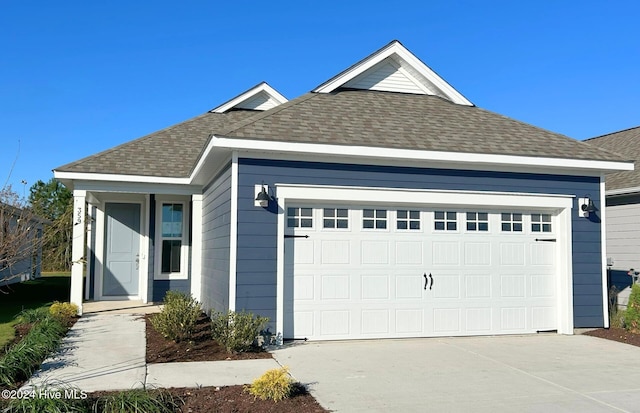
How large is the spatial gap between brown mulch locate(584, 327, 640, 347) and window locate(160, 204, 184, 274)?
30.3 ft

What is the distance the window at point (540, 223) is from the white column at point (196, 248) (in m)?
7.07

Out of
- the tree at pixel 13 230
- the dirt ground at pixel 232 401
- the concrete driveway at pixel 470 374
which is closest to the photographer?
the dirt ground at pixel 232 401

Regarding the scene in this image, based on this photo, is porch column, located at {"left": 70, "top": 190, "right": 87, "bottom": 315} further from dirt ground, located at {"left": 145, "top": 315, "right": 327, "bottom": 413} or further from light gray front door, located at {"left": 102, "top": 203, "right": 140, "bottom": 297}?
dirt ground, located at {"left": 145, "top": 315, "right": 327, "bottom": 413}

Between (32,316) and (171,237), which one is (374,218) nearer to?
(171,237)

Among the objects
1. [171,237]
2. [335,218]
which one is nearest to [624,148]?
[335,218]

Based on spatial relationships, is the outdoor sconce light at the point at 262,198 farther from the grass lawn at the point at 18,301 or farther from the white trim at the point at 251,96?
the white trim at the point at 251,96

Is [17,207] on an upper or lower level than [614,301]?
upper

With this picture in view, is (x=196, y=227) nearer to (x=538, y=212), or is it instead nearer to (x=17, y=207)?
(x=17, y=207)

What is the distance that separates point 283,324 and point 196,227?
15.1 ft

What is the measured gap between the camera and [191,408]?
559cm

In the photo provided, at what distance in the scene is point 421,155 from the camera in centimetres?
973

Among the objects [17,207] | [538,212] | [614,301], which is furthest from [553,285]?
[17,207]

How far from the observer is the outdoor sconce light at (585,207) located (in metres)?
10.7

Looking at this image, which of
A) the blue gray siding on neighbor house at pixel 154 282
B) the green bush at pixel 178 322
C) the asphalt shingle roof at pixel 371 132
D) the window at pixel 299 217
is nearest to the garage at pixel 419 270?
the window at pixel 299 217
